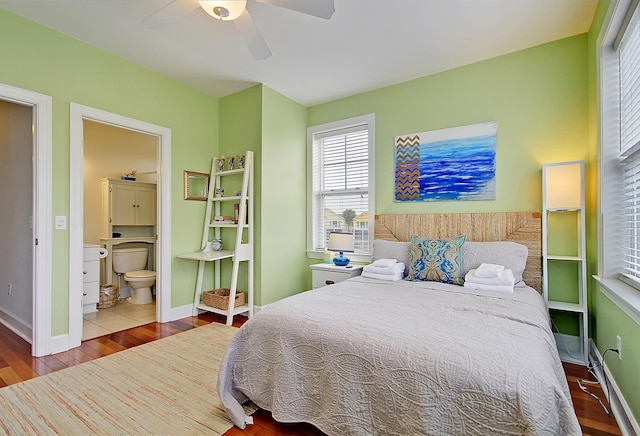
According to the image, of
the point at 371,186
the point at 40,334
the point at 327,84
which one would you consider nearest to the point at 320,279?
the point at 371,186

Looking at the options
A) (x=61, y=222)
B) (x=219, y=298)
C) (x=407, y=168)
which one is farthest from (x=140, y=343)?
(x=407, y=168)

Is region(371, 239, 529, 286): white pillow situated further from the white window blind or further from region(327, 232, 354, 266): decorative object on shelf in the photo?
region(327, 232, 354, 266): decorative object on shelf

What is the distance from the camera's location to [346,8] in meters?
2.34

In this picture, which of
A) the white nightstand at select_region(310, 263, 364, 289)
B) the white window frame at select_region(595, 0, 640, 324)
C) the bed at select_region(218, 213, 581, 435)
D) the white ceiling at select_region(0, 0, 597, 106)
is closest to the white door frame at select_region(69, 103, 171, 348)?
the white ceiling at select_region(0, 0, 597, 106)

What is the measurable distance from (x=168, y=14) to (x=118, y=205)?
3400 mm

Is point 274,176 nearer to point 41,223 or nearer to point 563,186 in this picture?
point 41,223

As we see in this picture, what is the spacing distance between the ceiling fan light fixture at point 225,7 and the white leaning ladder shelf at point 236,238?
1.71 metres

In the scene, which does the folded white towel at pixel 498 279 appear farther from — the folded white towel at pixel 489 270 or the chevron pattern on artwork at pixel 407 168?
the chevron pattern on artwork at pixel 407 168

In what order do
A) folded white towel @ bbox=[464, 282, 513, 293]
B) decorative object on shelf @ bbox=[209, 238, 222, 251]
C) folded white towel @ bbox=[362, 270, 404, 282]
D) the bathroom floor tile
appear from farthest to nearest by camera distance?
decorative object on shelf @ bbox=[209, 238, 222, 251], the bathroom floor tile, folded white towel @ bbox=[362, 270, 404, 282], folded white towel @ bbox=[464, 282, 513, 293]

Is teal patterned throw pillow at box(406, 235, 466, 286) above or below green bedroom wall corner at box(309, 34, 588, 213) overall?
below

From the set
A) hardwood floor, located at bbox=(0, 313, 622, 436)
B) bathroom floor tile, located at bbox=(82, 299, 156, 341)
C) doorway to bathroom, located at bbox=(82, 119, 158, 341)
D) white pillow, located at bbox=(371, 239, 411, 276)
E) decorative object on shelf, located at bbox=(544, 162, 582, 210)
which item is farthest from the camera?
doorway to bathroom, located at bbox=(82, 119, 158, 341)

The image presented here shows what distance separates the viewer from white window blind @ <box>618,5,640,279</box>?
1849 millimetres

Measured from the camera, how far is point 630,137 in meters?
1.97

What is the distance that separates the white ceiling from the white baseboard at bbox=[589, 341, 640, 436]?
2.59 meters
